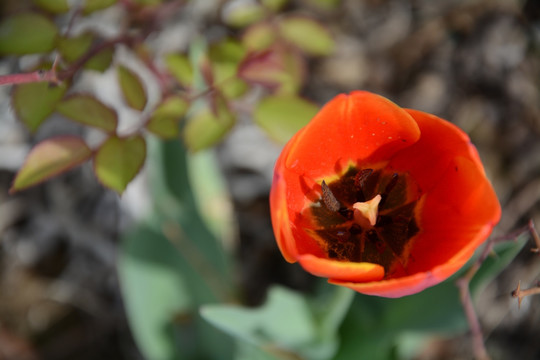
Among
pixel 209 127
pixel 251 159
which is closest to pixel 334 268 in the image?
pixel 209 127

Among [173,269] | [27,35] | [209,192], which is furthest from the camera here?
[209,192]

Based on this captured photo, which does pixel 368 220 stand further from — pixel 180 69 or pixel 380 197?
pixel 180 69

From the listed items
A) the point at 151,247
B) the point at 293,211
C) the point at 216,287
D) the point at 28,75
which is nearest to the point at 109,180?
the point at 28,75

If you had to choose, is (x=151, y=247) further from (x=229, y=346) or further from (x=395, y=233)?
(x=395, y=233)

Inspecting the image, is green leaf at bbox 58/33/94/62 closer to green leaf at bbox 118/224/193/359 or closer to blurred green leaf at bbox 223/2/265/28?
blurred green leaf at bbox 223/2/265/28

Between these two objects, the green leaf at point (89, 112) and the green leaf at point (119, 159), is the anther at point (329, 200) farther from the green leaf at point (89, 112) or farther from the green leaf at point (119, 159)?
the green leaf at point (89, 112)

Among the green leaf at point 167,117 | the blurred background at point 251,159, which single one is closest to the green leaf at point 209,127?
the green leaf at point 167,117
